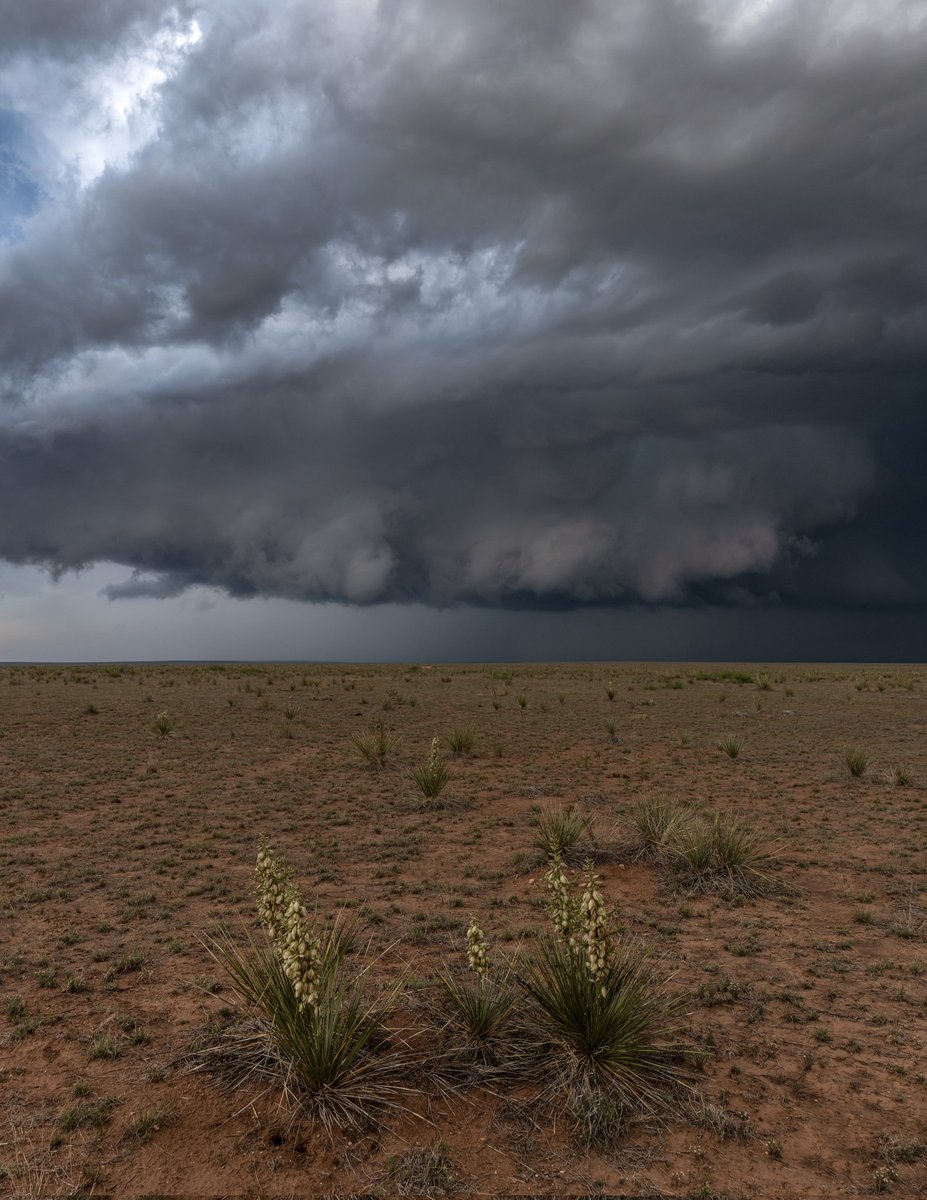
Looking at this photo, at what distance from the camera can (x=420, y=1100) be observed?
480 centimetres

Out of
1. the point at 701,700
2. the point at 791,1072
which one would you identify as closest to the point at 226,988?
the point at 791,1072

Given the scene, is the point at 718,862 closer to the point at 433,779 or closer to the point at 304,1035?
the point at 433,779

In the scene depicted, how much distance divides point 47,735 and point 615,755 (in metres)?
16.7

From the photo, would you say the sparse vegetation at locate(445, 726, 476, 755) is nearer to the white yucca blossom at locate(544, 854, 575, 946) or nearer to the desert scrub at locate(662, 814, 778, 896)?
the desert scrub at locate(662, 814, 778, 896)

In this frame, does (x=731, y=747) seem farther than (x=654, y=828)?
Yes

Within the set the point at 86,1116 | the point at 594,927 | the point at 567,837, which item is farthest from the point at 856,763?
the point at 86,1116

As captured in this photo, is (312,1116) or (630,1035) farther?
(630,1035)

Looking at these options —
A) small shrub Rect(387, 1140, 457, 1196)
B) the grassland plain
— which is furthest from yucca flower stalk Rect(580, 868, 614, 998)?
small shrub Rect(387, 1140, 457, 1196)

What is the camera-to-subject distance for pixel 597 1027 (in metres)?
4.97

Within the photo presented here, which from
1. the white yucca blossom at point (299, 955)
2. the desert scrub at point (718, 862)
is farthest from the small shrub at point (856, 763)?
the white yucca blossom at point (299, 955)

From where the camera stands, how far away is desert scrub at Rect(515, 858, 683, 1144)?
15.3 ft

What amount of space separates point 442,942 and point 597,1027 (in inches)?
119

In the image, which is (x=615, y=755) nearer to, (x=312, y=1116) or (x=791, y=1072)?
(x=791, y=1072)

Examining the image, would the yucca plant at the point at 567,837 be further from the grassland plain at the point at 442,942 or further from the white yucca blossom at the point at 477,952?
the white yucca blossom at the point at 477,952
